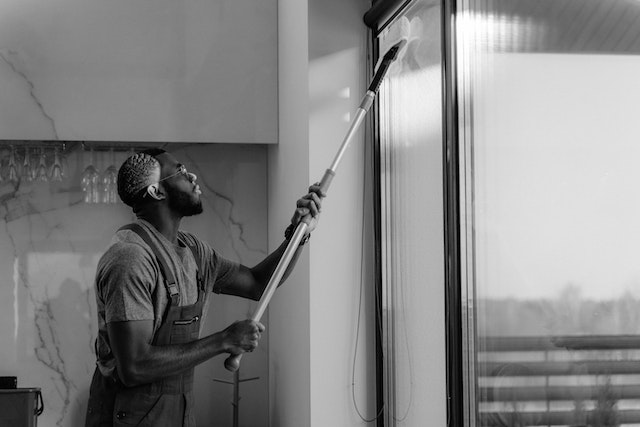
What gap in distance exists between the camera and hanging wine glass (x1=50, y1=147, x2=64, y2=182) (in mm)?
2883

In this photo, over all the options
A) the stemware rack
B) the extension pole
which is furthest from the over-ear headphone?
the stemware rack

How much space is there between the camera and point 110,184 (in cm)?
295

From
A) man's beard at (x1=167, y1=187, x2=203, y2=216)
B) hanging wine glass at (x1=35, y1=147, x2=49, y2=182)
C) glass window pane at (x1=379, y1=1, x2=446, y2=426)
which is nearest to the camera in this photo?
glass window pane at (x1=379, y1=1, x2=446, y2=426)

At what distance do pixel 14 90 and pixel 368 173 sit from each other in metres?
1.19

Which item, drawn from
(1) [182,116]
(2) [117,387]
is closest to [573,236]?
(2) [117,387]

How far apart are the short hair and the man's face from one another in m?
0.04

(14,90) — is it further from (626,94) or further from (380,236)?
(626,94)

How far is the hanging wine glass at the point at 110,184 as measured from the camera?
2.94 m

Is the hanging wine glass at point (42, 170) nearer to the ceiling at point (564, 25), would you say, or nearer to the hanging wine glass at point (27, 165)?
the hanging wine glass at point (27, 165)

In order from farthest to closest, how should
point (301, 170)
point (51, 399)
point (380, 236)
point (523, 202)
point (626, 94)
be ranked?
point (51, 399) → point (301, 170) → point (380, 236) → point (523, 202) → point (626, 94)

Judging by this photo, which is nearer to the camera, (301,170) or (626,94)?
(626,94)

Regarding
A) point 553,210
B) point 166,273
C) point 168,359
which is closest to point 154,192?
point 166,273

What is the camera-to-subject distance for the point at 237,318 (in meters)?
3.02

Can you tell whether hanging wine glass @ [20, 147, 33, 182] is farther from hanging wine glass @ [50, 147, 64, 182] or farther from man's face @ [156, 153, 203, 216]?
man's face @ [156, 153, 203, 216]
